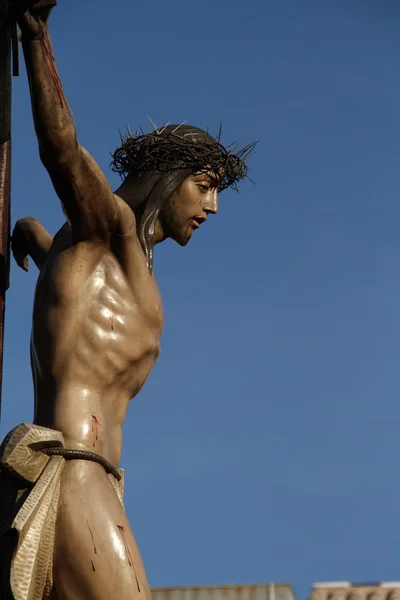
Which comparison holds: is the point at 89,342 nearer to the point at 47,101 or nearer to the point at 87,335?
the point at 87,335

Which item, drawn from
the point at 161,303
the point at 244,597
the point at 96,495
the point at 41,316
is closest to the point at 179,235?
the point at 161,303

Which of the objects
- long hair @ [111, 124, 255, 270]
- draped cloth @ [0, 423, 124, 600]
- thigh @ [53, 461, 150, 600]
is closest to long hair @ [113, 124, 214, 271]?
long hair @ [111, 124, 255, 270]

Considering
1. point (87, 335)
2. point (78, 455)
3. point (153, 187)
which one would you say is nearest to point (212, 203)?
point (153, 187)

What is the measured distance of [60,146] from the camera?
261 inches

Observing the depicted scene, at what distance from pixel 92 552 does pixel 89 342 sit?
913 millimetres

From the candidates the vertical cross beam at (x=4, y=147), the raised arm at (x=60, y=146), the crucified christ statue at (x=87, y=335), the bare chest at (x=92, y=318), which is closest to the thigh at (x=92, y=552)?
the crucified christ statue at (x=87, y=335)

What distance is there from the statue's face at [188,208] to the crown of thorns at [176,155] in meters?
0.05

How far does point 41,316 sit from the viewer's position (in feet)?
22.7

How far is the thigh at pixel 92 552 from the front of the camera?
6.41 metres

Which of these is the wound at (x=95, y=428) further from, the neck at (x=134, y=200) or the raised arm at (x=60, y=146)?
the neck at (x=134, y=200)

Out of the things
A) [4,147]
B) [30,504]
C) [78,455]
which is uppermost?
[4,147]

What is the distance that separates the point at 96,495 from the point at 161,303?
105 centimetres

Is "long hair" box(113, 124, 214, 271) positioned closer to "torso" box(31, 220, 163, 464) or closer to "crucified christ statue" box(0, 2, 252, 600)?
"crucified christ statue" box(0, 2, 252, 600)

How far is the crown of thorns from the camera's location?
745 centimetres
